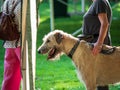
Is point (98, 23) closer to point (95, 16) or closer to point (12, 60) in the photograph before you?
point (95, 16)

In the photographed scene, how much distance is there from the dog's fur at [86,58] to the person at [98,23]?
0.15 meters

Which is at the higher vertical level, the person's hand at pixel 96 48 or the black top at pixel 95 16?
the black top at pixel 95 16

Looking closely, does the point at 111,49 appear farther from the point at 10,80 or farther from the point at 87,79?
the point at 10,80

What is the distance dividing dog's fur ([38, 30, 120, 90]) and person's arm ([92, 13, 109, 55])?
9 centimetres

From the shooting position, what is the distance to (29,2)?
267 inches

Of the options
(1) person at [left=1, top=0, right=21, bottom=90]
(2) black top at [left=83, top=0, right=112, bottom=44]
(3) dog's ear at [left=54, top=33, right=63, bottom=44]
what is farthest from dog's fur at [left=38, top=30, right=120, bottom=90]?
(1) person at [left=1, top=0, right=21, bottom=90]

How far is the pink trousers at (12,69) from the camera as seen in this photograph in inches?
321

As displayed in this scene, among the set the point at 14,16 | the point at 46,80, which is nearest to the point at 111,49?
the point at 14,16

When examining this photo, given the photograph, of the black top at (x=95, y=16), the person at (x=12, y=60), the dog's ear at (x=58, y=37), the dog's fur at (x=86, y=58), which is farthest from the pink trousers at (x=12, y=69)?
the black top at (x=95, y=16)

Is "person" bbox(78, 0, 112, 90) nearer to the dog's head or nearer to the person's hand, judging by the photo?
the person's hand

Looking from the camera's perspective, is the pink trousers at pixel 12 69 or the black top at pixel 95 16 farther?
the pink trousers at pixel 12 69

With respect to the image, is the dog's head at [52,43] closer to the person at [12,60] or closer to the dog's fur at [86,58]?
the dog's fur at [86,58]

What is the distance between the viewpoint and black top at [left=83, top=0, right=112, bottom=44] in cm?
781

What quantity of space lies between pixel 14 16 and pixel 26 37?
1.06m
